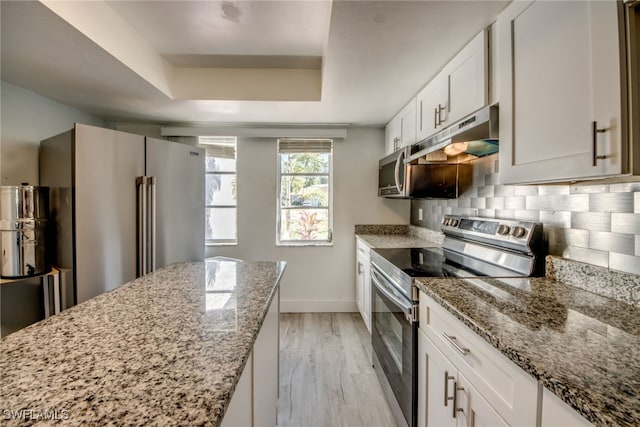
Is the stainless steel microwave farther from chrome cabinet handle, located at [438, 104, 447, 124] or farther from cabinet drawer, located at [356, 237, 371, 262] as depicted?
cabinet drawer, located at [356, 237, 371, 262]

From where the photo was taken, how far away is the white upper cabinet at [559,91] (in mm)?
790

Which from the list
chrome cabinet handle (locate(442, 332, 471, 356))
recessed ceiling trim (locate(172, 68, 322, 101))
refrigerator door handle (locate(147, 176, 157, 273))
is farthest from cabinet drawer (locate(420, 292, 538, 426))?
refrigerator door handle (locate(147, 176, 157, 273))

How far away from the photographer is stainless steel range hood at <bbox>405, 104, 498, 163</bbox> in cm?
124

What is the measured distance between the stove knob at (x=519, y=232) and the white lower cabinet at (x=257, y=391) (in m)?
1.29

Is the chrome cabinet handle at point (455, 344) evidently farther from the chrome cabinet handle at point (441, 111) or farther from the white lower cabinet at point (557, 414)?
the chrome cabinet handle at point (441, 111)

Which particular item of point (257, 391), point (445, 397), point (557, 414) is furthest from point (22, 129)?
point (557, 414)

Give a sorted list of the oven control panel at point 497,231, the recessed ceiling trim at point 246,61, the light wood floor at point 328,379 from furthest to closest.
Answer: the recessed ceiling trim at point 246,61 → the light wood floor at point 328,379 → the oven control panel at point 497,231

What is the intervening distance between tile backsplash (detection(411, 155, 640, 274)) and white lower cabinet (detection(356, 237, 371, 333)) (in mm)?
1145

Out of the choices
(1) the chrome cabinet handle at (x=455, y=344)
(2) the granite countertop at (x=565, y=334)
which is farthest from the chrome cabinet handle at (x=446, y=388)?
(2) the granite countertop at (x=565, y=334)

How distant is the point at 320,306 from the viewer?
3281 mm

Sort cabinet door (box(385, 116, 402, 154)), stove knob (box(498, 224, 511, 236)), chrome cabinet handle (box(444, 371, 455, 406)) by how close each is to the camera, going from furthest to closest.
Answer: cabinet door (box(385, 116, 402, 154))
stove knob (box(498, 224, 511, 236))
chrome cabinet handle (box(444, 371, 455, 406))

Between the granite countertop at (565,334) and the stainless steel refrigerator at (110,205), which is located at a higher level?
the stainless steel refrigerator at (110,205)

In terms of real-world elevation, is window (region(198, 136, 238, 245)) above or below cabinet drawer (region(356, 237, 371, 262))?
above

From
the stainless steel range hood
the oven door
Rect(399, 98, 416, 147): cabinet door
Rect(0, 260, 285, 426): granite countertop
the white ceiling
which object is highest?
the white ceiling
